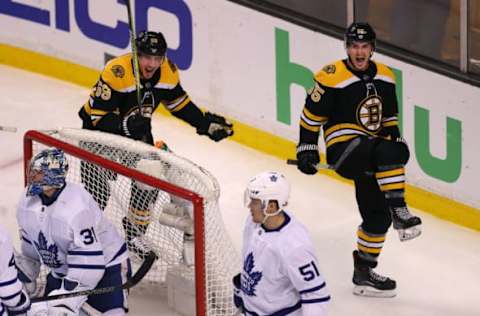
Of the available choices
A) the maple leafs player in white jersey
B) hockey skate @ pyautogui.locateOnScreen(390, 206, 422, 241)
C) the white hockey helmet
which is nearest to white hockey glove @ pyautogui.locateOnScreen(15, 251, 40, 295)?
the maple leafs player in white jersey

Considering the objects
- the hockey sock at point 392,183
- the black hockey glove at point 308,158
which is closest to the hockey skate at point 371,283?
the hockey sock at point 392,183

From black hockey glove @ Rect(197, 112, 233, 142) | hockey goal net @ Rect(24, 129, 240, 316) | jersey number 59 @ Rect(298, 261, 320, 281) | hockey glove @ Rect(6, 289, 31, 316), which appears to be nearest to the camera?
jersey number 59 @ Rect(298, 261, 320, 281)

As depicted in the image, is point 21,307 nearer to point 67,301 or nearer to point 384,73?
point 67,301

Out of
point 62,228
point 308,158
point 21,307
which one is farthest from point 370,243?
point 21,307

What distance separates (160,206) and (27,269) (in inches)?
31.8

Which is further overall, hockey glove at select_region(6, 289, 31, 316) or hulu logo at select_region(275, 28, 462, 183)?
hulu logo at select_region(275, 28, 462, 183)

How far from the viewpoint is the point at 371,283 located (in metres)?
6.41

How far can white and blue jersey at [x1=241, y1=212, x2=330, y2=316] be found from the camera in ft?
15.7

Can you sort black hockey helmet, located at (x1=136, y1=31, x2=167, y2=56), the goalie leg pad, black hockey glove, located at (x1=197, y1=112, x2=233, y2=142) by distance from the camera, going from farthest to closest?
black hockey glove, located at (x1=197, y1=112, x2=233, y2=142) → black hockey helmet, located at (x1=136, y1=31, x2=167, y2=56) → the goalie leg pad

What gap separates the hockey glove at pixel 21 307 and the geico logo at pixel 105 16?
3264 millimetres

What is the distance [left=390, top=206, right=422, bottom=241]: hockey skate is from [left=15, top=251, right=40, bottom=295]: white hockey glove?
1.56 m

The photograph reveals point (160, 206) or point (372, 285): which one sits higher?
point (160, 206)

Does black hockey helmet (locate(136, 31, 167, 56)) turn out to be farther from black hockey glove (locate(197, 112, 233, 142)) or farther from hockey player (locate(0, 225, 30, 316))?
hockey player (locate(0, 225, 30, 316))

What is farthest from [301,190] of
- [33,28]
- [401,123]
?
[33,28]
